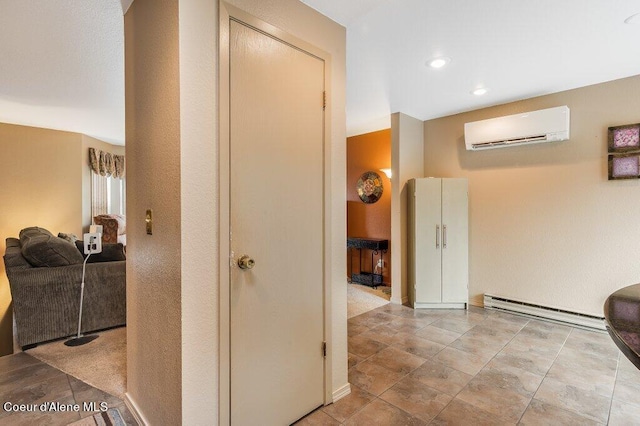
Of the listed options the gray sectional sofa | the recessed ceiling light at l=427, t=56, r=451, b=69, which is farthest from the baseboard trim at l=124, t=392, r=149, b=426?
the recessed ceiling light at l=427, t=56, r=451, b=69

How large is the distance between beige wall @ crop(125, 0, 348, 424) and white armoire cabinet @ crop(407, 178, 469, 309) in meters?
2.79

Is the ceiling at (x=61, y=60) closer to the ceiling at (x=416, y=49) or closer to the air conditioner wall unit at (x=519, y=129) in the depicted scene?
the ceiling at (x=416, y=49)

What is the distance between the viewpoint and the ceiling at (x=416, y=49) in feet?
6.46

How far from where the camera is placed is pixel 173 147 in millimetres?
1342

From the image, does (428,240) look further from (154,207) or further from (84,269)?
(84,269)

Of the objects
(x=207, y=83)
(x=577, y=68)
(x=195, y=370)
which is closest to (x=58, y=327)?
(x=195, y=370)

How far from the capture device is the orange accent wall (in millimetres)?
4922

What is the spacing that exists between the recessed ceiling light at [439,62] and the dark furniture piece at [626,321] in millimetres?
2066

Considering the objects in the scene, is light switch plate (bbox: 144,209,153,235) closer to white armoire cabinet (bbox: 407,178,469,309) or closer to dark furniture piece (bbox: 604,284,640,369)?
dark furniture piece (bbox: 604,284,640,369)

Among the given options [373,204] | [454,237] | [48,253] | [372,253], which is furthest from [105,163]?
[454,237]

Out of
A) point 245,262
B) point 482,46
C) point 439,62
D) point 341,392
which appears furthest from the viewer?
point 439,62

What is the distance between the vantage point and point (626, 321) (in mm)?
997

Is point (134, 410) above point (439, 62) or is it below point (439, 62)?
below

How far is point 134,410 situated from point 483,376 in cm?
233
